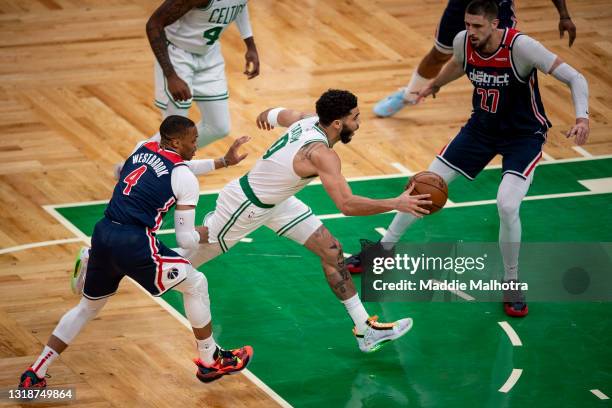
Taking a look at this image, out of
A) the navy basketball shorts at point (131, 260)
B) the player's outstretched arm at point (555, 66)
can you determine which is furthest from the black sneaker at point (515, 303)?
the navy basketball shorts at point (131, 260)

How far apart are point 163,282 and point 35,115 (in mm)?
5580

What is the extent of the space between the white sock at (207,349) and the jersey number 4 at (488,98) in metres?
2.97

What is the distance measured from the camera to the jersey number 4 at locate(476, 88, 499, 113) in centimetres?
952

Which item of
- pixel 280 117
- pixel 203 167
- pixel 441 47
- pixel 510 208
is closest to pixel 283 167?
pixel 203 167

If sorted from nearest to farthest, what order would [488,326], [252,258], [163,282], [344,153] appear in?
[163,282], [488,326], [252,258], [344,153]

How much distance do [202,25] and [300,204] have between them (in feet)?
7.73

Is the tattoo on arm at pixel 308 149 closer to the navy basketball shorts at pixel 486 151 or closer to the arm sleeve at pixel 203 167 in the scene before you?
the arm sleeve at pixel 203 167

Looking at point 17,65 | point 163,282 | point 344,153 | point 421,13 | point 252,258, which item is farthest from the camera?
point 421,13

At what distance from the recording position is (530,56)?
9.23 meters

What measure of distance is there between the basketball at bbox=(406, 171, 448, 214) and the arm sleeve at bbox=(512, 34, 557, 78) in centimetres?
121

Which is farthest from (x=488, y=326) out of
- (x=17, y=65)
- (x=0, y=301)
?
(x=17, y=65)

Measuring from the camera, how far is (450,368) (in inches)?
347

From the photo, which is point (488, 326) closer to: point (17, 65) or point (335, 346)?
point (335, 346)

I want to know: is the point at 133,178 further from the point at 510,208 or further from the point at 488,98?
the point at 488,98
